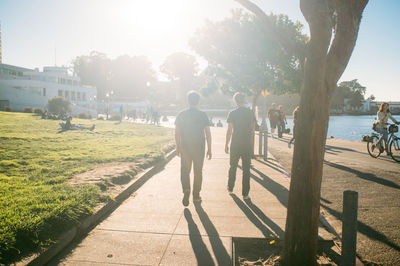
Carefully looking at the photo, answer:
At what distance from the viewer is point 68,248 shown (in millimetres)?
3568

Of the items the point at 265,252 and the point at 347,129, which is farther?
the point at 347,129

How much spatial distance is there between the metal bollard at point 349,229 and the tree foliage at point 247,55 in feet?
78.6

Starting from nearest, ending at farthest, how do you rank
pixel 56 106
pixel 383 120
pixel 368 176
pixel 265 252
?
pixel 265 252 → pixel 368 176 → pixel 383 120 → pixel 56 106

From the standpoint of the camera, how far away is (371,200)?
553 cm

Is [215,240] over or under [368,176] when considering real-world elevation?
under

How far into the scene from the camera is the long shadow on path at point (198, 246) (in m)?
3.20

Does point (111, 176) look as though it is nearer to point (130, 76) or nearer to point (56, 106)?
point (56, 106)

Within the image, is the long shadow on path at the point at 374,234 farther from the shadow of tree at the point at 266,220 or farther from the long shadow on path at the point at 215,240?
the long shadow on path at the point at 215,240

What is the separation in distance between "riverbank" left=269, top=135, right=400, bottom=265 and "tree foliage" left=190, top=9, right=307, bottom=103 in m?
17.7

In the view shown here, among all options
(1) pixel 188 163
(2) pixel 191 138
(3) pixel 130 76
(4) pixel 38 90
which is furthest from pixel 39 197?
(3) pixel 130 76

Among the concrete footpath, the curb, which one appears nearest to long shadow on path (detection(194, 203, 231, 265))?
the concrete footpath

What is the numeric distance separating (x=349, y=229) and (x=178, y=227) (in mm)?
2313

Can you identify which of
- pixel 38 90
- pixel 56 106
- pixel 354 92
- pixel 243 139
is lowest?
pixel 243 139

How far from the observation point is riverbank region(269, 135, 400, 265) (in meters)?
3.59
